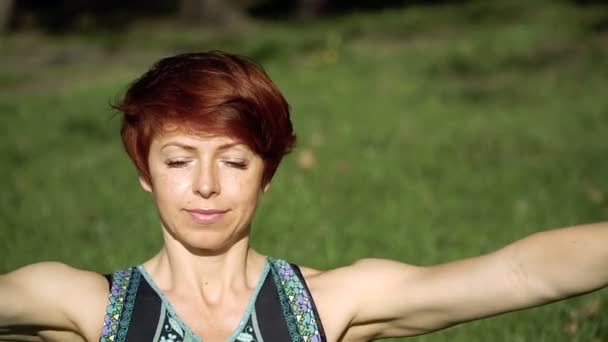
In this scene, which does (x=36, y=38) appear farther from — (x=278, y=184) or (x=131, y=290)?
(x=131, y=290)

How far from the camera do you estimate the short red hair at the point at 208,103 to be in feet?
7.65

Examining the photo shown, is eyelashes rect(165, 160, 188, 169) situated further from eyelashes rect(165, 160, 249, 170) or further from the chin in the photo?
the chin

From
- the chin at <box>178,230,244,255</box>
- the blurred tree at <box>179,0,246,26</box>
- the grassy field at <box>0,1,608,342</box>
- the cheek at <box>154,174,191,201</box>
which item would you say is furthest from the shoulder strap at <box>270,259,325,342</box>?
the blurred tree at <box>179,0,246,26</box>

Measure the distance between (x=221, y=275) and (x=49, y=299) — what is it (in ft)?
1.51

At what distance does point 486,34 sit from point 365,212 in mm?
8017

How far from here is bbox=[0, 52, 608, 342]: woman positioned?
2326 millimetres

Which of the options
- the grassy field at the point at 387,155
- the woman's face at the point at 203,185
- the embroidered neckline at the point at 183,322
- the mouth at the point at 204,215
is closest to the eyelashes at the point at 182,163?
the woman's face at the point at 203,185

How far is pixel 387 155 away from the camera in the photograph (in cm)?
794

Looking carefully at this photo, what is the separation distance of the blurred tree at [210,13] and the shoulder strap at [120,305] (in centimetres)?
1629

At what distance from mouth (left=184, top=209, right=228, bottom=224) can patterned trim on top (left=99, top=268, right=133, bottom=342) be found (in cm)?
28

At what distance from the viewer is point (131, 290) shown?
247cm

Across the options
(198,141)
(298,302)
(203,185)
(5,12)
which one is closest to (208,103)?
(198,141)

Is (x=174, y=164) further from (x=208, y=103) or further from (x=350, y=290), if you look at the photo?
(x=350, y=290)

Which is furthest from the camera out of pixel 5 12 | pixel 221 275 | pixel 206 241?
pixel 5 12
